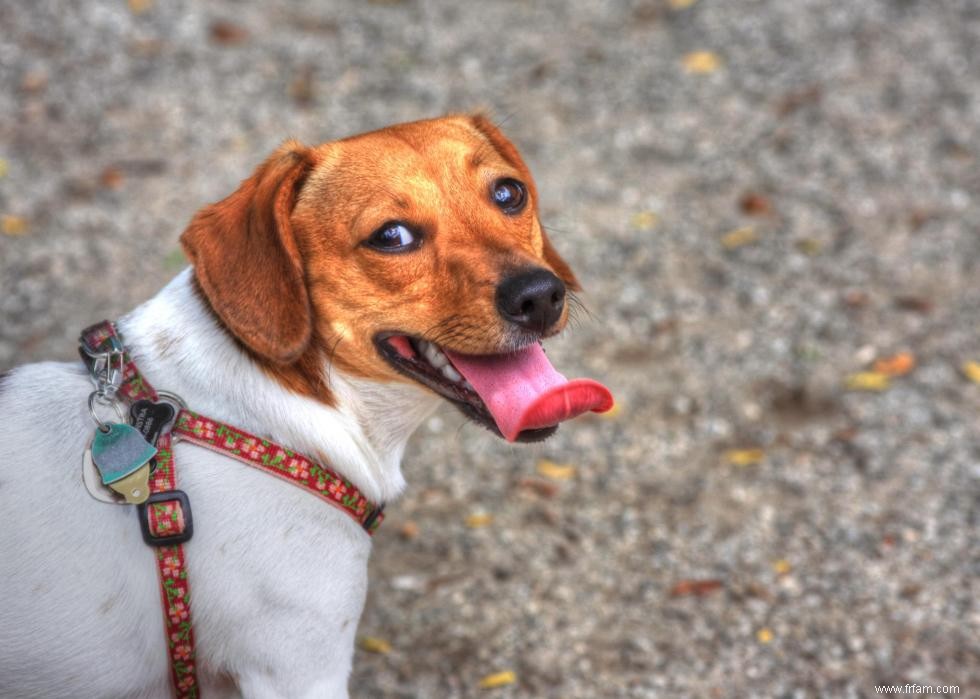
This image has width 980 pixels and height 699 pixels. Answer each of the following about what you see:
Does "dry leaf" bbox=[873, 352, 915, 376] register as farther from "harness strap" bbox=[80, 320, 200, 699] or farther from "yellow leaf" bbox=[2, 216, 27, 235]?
"yellow leaf" bbox=[2, 216, 27, 235]

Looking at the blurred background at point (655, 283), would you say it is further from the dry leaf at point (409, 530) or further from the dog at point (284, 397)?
the dog at point (284, 397)

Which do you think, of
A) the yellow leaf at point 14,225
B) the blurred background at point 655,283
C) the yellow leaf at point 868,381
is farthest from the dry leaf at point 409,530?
the yellow leaf at point 14,225

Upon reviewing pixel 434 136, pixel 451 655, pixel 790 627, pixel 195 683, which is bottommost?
pixel 790 627

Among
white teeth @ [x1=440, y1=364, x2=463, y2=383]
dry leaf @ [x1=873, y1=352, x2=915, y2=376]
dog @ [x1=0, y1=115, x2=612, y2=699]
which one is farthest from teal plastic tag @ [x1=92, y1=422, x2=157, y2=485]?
dry leaf @ [x1=873, y1=352, x2=915, y2=376]

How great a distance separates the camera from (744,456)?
450 centimetres

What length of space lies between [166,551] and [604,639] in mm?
1938

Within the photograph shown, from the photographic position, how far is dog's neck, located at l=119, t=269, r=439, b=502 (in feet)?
8.61

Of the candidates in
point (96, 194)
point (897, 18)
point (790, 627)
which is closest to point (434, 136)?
point (790, 627)

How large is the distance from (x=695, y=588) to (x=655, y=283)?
1.93 metres

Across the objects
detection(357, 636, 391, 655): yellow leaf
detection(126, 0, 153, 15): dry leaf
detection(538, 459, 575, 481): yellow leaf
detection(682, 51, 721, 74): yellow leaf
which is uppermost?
detection(126, 0, 153, 15): dry leaf

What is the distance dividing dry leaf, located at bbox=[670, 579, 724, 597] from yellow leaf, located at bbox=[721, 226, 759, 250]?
220 cm

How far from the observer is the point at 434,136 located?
3.03 m

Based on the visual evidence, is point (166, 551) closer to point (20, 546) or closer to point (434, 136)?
point (20, 546)

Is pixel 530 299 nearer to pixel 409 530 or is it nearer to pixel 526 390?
pixel 526 390
